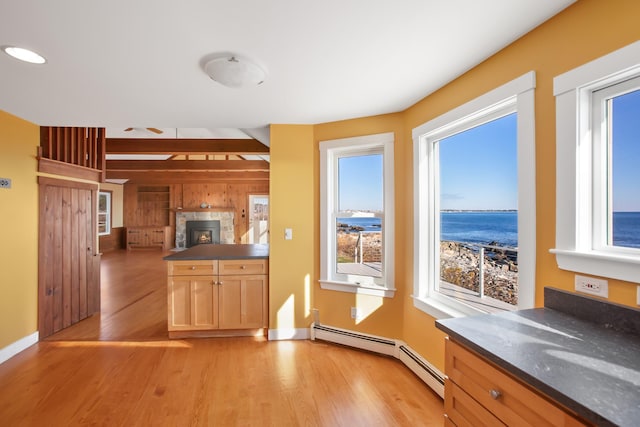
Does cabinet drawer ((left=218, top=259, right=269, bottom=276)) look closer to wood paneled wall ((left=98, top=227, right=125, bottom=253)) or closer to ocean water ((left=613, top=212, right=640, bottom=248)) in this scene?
ocean water ((left=613, top=212, right=640, bottom=248))

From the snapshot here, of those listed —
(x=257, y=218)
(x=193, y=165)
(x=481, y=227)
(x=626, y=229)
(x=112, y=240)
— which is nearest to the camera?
(x=626, y=229)

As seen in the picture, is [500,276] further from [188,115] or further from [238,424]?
[188,115]

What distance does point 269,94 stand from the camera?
2184 mm

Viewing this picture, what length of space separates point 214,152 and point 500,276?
392 centimetres

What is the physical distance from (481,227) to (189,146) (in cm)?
406

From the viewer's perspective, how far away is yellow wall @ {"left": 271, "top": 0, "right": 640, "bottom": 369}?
3.90 ft

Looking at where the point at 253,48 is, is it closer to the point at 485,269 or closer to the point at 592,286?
the point at 592,286

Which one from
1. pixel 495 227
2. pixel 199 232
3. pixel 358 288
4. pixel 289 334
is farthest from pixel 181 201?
pixel 495 227

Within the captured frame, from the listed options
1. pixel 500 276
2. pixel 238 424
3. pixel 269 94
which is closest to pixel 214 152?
pixel 269 94

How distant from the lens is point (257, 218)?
9.84 m

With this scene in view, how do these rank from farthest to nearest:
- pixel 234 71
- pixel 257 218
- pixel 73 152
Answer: pixel 257 218
pixel 73 152
pixel 234 71

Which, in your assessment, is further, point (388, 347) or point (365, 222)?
point (365, 222)

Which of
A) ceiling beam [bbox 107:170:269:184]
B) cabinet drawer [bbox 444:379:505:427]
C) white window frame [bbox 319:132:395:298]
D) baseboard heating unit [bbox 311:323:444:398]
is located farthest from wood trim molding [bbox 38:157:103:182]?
ceiling beam [bbox 107:170:269:184]

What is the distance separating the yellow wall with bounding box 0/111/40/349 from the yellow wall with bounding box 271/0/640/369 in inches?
92.7
